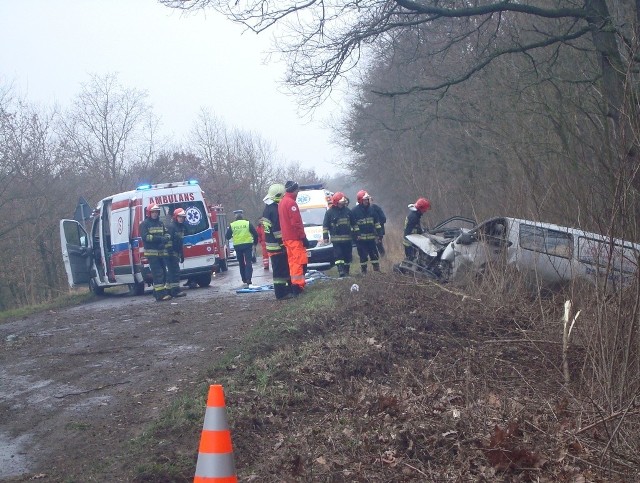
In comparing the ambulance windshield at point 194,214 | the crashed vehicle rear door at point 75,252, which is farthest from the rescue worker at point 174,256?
the crashed vehicle rear door at point 75,252

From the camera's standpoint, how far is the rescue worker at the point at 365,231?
17.2 meters

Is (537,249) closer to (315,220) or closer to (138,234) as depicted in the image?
(138,234)

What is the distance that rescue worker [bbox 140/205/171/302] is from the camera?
16.9 metres

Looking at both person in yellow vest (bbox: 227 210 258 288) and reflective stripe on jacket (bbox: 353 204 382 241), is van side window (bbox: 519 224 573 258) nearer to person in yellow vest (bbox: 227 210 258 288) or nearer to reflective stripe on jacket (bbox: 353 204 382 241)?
reflective stripe on jacket (bbox: 353 204 382 241)

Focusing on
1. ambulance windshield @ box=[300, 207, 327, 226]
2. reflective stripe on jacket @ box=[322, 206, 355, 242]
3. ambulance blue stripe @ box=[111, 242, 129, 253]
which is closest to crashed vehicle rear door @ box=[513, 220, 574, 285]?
reflective stripe on jacket @ box=[322, 206, 355, 242]

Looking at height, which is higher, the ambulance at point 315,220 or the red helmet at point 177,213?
the red helmet at point 177,213

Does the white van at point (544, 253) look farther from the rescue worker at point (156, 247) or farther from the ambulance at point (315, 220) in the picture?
the ambulance at point (315, 220)

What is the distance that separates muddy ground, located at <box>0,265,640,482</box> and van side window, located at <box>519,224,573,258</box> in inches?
28.8

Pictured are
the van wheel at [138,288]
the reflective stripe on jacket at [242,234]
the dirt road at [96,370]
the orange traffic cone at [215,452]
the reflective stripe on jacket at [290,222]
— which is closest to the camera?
the orange traffic cone at [215,452]

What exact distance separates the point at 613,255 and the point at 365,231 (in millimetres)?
11819

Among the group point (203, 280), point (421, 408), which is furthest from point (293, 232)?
point (421, 408)

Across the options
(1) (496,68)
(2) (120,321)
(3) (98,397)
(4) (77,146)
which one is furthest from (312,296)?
(4) (77,146)

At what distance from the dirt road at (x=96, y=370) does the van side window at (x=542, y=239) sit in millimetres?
3877

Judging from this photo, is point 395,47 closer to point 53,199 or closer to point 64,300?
point 64,300
